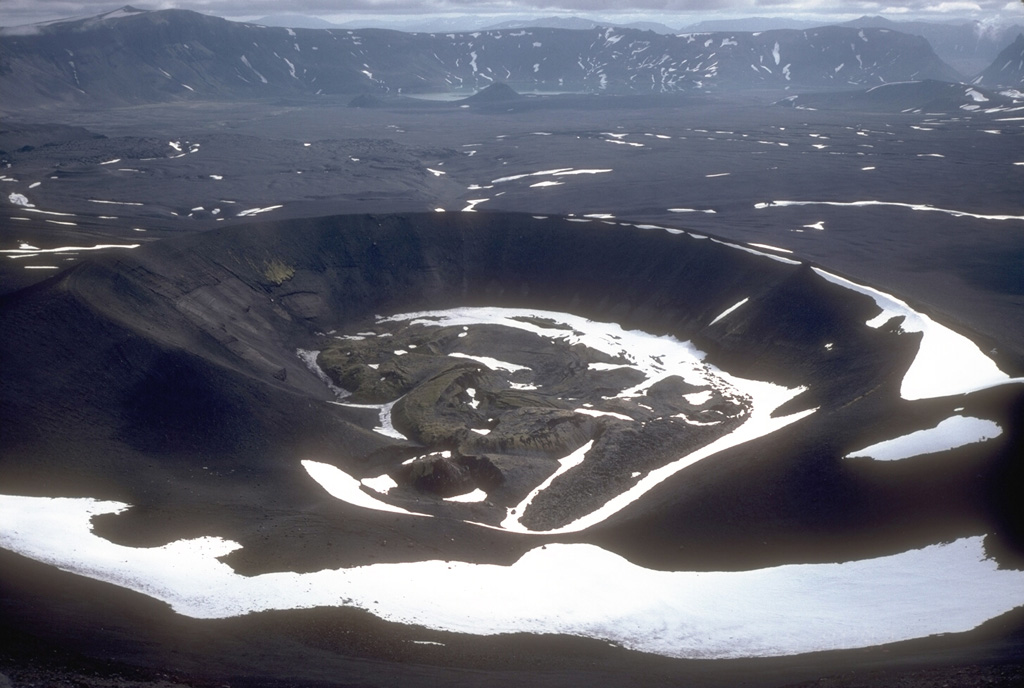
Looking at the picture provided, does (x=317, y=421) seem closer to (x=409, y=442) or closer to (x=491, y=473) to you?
(x=409, y=442)

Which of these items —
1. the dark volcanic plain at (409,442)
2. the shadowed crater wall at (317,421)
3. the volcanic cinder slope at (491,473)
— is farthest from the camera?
the shadowed crater wall at (317,421)

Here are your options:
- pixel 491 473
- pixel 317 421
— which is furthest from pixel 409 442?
pixel 491 473

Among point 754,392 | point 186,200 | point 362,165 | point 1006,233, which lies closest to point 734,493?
point 754,392

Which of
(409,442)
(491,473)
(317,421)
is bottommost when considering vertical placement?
(491,473)

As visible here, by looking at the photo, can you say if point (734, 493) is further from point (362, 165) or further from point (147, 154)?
point (147, 154)

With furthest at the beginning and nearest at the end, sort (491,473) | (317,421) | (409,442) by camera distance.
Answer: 1. (409,442)
2. (317,421)
3. (491,473)

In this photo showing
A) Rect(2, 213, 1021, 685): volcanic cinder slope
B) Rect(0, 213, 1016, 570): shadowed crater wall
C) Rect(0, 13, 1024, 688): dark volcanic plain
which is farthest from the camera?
Rect(0, 213, 1016, 570): shadowed crater wall

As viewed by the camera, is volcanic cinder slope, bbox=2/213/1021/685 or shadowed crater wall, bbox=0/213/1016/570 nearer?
volcanic cinder slope, bbox=2/213/1021/685

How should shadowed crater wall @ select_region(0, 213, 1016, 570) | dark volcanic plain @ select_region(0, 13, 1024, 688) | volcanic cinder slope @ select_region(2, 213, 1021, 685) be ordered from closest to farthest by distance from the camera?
dark volcanic plain @ select_region(0, 13, 1024, 688)
volcanic cinder slope @ select_region(2, 213, 1021, 685)
shadowed crater wall @ select_region(0, 213, 1016, 570)
